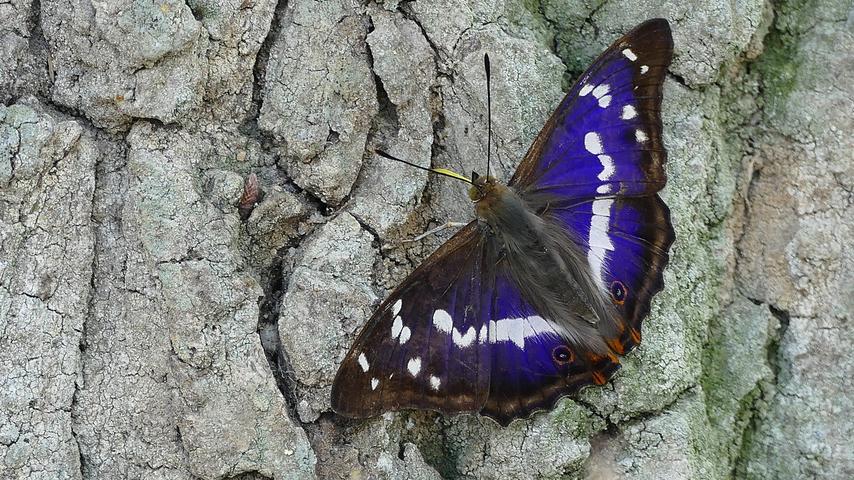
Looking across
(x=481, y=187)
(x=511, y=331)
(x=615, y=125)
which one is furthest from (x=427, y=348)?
(x=615, y=125)

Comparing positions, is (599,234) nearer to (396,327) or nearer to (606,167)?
(606,167)

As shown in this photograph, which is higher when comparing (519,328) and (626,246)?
(626,246)

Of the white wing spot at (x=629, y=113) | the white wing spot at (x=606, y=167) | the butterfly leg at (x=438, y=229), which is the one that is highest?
the white wing spot at (x=629, y=113)

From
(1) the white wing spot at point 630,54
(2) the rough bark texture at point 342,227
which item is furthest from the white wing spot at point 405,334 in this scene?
(1) the white wing spot at point 630,54

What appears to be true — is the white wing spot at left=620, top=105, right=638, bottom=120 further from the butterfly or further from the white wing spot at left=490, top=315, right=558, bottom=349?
the white wing spot at left=490, top=315, right=558, bottom=349

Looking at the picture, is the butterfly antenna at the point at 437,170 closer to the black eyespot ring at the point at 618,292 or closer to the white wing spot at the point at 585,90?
the white wing spot at the point at 585,90

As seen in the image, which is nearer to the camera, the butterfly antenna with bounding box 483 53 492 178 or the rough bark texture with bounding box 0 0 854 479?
the rough bark texture with bounding box 0 0 854 479

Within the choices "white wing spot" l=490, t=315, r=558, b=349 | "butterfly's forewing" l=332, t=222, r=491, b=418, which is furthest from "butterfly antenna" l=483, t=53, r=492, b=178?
"white wing spot" l=490, t=315, r=558, b=349

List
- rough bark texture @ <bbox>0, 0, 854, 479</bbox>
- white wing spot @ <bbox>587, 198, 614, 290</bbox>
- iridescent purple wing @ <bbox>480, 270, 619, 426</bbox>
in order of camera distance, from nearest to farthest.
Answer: rough bark texture @ <bbox>0, 0, 854, 479</bbox>, iridescent purple wing @ <bbox>480, 270, 619, 426</bbox>, white wing spot @ <bbox>587, 198, 614, 290</bbox>
